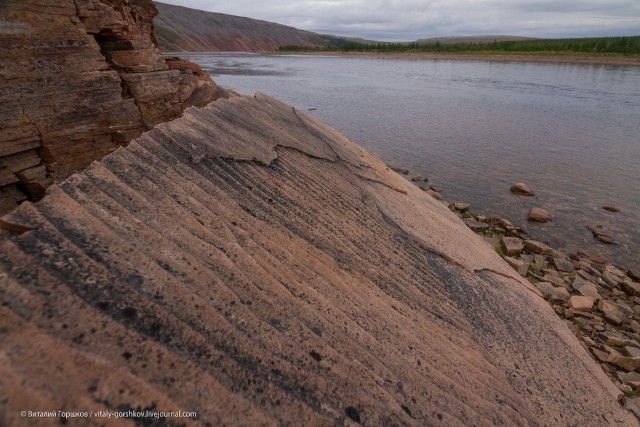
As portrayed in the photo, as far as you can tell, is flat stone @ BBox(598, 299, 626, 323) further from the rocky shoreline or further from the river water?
the river water

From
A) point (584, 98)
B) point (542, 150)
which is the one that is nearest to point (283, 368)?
point (542, 150)

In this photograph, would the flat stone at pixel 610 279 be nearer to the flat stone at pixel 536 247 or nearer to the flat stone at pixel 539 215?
the flat stone at pixel 536 247

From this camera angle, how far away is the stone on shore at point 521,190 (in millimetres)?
9234

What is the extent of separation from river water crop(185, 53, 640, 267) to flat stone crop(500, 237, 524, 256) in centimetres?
97

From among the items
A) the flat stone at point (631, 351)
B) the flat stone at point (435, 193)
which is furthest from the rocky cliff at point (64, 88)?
the flat stone at point (631, 351)

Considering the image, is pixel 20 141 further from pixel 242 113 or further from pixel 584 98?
pixel 584 98

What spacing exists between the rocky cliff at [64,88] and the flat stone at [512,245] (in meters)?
6.29

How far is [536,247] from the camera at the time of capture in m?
6.84

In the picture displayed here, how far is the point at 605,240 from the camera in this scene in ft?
24.0

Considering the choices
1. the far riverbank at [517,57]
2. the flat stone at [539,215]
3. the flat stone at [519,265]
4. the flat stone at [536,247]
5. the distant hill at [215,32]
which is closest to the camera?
A: the flat stone at [519,265]

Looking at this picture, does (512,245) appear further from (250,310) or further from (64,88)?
(64,88)

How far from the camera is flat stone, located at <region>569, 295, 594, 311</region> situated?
5215 millimetres

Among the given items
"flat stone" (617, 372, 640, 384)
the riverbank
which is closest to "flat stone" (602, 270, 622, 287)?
"flat stone" (617, 372, 640, 384)

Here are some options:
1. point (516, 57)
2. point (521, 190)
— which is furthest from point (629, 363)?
point (516, 57)
